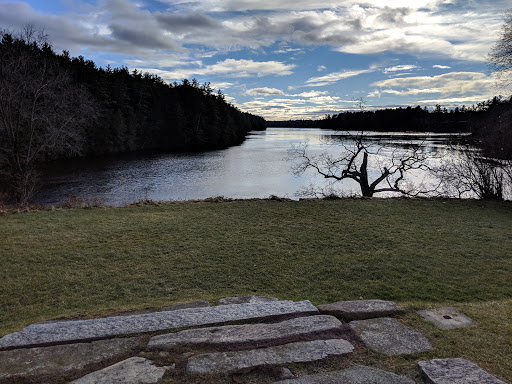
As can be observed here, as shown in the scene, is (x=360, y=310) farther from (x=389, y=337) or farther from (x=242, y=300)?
(x=242, y=300)

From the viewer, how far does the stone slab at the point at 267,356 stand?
2358 mm

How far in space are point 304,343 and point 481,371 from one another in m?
1.21

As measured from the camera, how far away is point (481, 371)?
7.54ft

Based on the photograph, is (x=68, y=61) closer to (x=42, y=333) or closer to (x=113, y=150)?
(x=113, y=150)

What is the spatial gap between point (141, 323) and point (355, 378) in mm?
1951

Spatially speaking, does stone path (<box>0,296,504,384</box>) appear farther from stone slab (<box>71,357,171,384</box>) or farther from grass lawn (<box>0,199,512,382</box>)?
grass lawn (<box>0,199,512,382</box>)

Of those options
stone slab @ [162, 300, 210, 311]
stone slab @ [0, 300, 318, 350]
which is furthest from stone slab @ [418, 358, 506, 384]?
stone slab @ [162, 300, 210, 311]

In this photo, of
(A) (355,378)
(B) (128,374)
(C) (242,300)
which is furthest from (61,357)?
(A) (355,378)

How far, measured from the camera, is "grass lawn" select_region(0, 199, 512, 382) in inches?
159

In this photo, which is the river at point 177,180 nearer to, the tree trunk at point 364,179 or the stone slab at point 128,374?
the tree trunk at point 364,179

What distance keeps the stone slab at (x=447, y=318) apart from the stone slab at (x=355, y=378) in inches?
44.2

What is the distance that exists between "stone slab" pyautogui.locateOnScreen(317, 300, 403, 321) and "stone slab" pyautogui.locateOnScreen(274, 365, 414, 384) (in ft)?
3.15

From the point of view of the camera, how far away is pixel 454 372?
2285 millimetres

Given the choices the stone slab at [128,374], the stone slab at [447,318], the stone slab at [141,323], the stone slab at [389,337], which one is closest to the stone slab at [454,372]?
the stone slab at [389,337]
